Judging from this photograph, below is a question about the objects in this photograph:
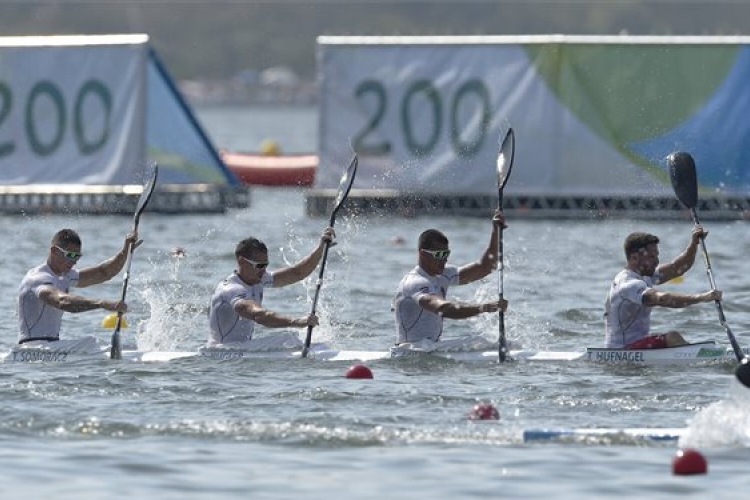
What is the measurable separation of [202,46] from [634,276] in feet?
478

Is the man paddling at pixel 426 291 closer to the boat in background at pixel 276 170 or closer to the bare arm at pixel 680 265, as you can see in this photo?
the bare arm at pixel 680 265

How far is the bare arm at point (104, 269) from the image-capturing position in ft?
63.0

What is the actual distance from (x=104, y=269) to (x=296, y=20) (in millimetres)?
146856

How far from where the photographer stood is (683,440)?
14312 mm

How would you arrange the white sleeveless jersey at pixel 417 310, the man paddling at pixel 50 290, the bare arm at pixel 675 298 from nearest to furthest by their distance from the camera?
the bare arm at pixel 675 298
the man paddling at pixel 50 290
the white sleeveless jersey at pixel 417 310

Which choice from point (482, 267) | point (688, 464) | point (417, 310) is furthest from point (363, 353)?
point (688, 464)

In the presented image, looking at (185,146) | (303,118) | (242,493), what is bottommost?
Result: (242,493)

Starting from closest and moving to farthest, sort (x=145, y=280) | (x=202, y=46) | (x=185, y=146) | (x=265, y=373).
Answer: (x=265, y=373)
(x=145, y=280)
(x=185, y=146)
(x=202, y=46)

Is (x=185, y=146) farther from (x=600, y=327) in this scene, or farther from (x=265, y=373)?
(x=265, y=373)

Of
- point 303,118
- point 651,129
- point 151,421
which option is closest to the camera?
point 151,421

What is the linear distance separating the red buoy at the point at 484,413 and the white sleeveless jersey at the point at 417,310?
10.5 feet

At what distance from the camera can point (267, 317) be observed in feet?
59.7

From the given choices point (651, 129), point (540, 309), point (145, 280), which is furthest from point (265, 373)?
point (651, 129)

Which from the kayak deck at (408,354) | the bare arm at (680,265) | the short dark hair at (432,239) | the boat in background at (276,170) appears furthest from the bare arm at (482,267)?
the boat in background at (276,170)
